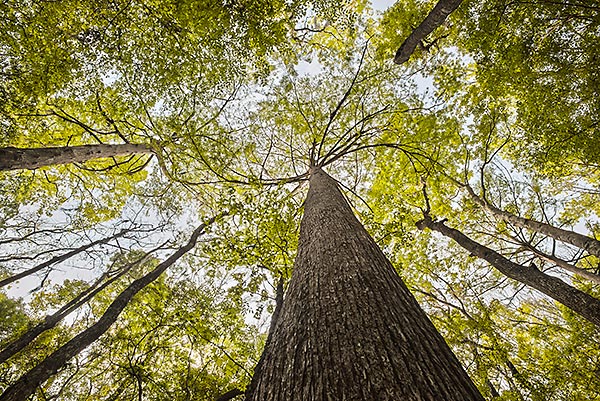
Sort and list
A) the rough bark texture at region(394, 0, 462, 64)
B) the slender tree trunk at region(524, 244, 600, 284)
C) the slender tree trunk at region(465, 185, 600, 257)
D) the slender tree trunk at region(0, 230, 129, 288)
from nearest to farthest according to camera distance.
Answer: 1. the rough bark texture at region(394, 0, 462, 64)
2. the slender tree trunk at region(465, 185, 600, 257)
3. the slender tree trunk at region(524, 244, 600, 284)
4. the slender tree trunk at region(0, 230, 129, 288)

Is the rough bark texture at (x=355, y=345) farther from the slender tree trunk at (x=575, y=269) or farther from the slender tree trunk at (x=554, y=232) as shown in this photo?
the slender tree trunk at (x=575, y=269)

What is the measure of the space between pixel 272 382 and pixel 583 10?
9517mm

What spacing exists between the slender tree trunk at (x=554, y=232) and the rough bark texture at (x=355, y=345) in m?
5.35

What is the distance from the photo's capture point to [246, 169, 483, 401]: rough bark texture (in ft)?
3.64

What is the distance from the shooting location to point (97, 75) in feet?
21.3

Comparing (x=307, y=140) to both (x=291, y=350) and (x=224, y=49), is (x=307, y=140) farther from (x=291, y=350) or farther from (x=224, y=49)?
(x=291, y=350)

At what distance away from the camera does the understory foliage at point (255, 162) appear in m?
5.56

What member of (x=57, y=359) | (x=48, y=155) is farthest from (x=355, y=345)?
(x=48, y=155)

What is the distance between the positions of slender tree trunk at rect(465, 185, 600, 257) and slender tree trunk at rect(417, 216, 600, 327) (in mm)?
812

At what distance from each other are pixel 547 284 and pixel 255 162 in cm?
749

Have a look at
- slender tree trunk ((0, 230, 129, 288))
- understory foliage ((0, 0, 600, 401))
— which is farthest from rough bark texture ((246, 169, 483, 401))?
slender tree trunk ((0, 230, 129, 288))

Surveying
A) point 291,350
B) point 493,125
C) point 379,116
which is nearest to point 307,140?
point 379,116

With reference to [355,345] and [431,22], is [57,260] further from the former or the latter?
[431,22]

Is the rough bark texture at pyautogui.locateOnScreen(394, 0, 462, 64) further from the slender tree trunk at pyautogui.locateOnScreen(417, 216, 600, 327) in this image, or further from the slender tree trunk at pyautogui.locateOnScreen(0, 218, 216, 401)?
the slender tree trunk at pyautogui.locateOnScreen(0, 218, 216, 401)
